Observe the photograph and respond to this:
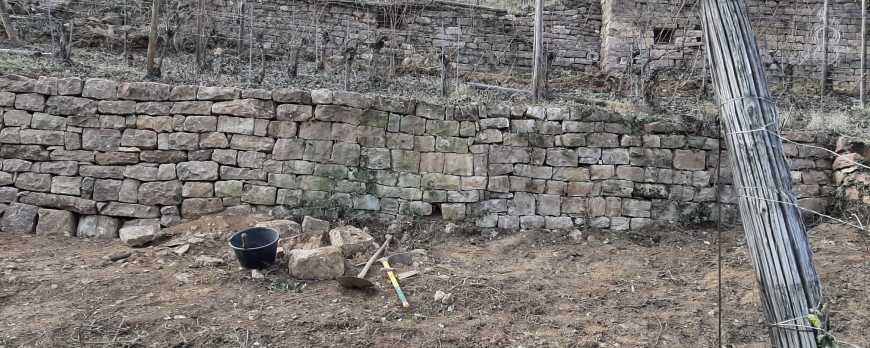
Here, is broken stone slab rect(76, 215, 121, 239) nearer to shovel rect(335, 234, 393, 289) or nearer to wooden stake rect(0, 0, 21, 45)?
shovel rect(335, 234, 393, 289)

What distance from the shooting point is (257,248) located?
4.21m

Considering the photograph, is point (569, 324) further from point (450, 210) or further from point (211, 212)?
point (211, 212)

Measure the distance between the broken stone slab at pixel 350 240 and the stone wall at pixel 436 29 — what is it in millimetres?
5028

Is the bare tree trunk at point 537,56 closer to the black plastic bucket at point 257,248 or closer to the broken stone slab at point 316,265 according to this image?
the broken stone slab at point 316,265

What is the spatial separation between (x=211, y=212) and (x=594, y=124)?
4423 millimetres

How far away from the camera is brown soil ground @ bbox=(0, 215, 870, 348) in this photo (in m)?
3.55

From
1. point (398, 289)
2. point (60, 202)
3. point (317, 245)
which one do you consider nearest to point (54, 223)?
point (60, 202)

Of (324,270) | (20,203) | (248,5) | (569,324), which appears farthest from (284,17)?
(569,324)

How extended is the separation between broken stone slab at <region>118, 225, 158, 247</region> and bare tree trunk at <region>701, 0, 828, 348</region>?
5070 millimetres

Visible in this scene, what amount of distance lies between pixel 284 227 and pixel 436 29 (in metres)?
6.19

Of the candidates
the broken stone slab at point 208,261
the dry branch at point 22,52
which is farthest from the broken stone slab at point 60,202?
the dry branch at point 22,52

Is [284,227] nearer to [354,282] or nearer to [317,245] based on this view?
[317,245]

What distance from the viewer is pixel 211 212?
5.55m

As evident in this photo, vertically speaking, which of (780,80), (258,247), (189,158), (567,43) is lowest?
(258,247)
